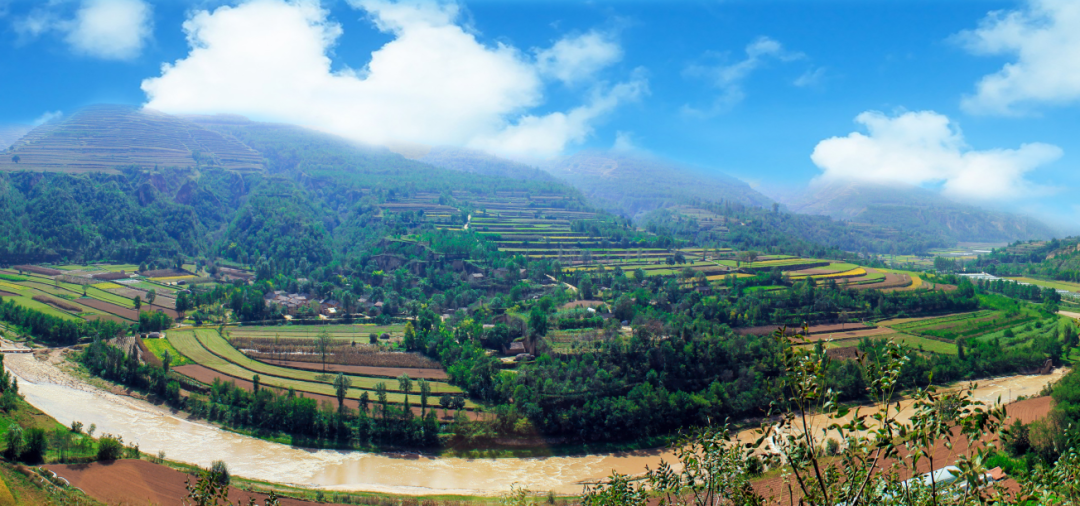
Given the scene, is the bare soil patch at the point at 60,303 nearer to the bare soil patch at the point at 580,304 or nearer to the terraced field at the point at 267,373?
the terraced field at the point at 267,373

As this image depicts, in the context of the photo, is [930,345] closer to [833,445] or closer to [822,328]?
[822,328]

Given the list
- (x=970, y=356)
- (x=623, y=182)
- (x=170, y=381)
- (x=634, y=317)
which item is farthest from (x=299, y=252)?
(x=623, y=182)

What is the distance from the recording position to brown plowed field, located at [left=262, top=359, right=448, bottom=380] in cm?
3219

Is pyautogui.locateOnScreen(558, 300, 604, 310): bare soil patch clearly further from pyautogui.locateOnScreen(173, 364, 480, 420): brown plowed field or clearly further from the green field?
the green field

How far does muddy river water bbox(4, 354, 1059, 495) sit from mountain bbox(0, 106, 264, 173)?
64.4 m

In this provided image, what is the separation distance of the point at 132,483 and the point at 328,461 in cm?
703

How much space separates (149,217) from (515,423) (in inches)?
2556

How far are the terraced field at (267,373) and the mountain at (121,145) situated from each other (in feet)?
187

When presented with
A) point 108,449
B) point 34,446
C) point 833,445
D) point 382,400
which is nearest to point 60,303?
point 34,446

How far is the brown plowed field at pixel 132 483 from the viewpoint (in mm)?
19172

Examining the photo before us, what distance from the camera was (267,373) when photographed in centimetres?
3256

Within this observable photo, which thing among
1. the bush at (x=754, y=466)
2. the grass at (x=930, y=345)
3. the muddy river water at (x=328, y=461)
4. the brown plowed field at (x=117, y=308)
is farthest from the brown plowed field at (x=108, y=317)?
the grass at (x=930, y=345)

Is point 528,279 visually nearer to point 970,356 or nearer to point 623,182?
point 970,356

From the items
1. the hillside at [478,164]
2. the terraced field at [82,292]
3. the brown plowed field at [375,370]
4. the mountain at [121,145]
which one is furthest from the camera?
the hillside at [478,164]
